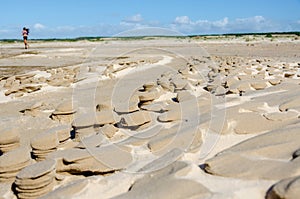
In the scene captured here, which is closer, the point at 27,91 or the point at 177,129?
the point at 177,129

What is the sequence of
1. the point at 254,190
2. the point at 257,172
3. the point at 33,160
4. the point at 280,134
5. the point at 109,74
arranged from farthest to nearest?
the point at 109,74, the point at 33,160, the point at 280,134, the point at 257,172, the point at 254,190

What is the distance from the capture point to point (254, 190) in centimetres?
234

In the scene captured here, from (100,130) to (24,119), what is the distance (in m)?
2.35

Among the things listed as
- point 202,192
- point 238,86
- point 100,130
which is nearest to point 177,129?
point 100,130

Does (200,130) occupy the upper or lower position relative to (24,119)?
upper

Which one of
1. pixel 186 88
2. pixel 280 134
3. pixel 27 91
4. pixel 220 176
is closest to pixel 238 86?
pixel 186 88

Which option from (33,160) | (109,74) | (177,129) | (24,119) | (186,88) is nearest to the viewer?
(33,160)

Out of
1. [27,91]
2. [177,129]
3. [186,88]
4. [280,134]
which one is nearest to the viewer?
[280,134]

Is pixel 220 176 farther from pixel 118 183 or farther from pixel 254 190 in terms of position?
pixel 118 183

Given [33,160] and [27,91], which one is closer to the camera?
[33,160]

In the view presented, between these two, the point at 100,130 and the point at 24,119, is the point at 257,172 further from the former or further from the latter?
the point at 24,119

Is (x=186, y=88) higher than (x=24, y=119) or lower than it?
higher

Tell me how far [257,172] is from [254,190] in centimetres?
22

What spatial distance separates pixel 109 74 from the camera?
34.0 feet
